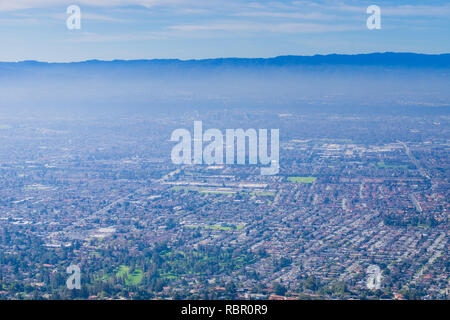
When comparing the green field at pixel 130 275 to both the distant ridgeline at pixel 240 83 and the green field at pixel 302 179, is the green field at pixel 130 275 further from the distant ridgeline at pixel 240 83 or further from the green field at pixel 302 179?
the distant ridgeline at pixel 240 83

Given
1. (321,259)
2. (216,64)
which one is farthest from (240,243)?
(216,64)

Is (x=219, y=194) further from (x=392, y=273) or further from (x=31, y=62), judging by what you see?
(x=31, y=62)

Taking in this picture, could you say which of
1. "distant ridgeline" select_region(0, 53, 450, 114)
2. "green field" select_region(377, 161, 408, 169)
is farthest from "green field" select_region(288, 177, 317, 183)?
"distant ridgeline" select_region(0, 53, 450, 114)

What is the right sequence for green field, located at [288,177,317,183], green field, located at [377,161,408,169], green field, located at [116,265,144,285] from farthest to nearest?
1. green field, located at [377,161,408,169]
2. green field, located at [288,177,317,183]
3. green field, located at [116,265,144,285]

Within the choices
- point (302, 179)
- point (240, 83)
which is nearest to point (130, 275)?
point (302, 179)

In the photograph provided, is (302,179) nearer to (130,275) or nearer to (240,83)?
(130,275)

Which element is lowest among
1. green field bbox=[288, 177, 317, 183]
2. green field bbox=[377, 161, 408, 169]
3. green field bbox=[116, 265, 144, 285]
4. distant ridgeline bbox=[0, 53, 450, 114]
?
green field bbox=[116, 265, 144, 285]

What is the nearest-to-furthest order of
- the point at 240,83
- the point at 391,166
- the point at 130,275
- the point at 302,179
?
1. the point at 130,275
2. the point at 302,179
3. the point at 391,166
4. the point at 240,83

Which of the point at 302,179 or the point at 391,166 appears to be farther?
the point at 391,166

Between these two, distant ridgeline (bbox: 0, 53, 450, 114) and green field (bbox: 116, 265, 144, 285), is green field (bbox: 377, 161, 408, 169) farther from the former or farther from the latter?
distant ridgeline (bbox: 0, 53, 450, 114)

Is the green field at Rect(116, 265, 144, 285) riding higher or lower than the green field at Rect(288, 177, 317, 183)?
lower

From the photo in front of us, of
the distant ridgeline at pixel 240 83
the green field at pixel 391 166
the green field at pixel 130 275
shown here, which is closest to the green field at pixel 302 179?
the green field at pixel 391 166
